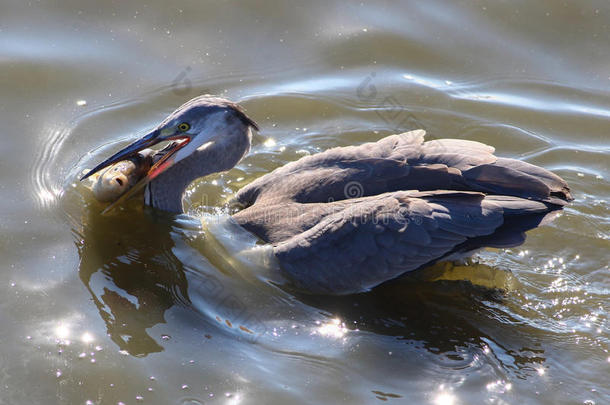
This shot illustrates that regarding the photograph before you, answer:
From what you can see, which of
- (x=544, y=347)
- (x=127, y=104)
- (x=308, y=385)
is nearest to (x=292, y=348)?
(x=308, y=385)

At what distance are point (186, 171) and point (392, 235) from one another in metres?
2.04

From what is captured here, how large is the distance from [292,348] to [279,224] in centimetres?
117

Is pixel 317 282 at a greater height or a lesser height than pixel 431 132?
lesser

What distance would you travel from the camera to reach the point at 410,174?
19.4ft

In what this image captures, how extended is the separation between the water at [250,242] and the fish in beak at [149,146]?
0.33m

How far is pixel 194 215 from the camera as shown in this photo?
6719mm

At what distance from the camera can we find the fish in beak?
6.25 meters

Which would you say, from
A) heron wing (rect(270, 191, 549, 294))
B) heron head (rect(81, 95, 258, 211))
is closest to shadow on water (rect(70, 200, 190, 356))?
heron head (rect(81, 95, 258, 211))

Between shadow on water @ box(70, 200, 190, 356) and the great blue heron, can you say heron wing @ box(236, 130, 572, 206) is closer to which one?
the great blue heron

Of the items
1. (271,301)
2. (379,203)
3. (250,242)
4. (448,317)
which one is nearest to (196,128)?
(250,242)


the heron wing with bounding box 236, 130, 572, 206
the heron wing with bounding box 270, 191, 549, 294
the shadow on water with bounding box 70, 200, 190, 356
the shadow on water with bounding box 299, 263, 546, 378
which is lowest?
the shadow on water with bounding box 299, 263, 546, 378

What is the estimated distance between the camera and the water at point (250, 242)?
16.4 ft

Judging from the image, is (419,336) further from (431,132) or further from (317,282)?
(431,132)

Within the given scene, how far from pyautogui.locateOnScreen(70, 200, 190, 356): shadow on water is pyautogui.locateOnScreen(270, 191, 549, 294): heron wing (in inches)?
35.7
